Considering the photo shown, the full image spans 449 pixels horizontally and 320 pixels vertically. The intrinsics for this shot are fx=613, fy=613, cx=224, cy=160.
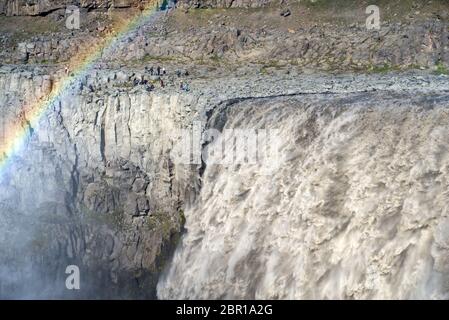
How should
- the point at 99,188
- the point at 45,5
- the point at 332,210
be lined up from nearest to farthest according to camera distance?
the point at 332,210 < the point at 99,188 < the point at 45,5

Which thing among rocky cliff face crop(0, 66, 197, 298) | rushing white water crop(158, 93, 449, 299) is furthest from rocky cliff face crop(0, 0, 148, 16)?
rushing white water crop(158, 93, 449, 299)

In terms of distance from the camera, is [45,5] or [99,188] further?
[45,5]

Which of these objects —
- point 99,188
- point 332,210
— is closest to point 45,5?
point 99,188

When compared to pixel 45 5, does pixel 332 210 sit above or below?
below

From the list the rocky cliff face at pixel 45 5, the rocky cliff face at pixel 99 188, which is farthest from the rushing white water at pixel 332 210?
the rocky cliff face at pixel 45 5

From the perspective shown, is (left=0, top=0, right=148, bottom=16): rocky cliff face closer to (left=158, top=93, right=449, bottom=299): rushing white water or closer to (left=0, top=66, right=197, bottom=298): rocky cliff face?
(left=0, top=66, right=197, bottom=298): rocky cliff face

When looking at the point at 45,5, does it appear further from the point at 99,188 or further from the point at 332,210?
the point at 332,210

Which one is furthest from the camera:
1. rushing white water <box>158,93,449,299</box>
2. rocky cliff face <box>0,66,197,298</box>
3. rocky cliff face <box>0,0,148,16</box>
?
rocky cliff face <box>0,0,148,16</box>

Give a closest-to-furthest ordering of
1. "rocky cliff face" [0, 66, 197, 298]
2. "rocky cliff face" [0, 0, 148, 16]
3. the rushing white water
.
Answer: the rushing white water < "rocky cliff face" [0, 66, 197, 298] < "rocky cliff face" [0, 0, 148, 16]
